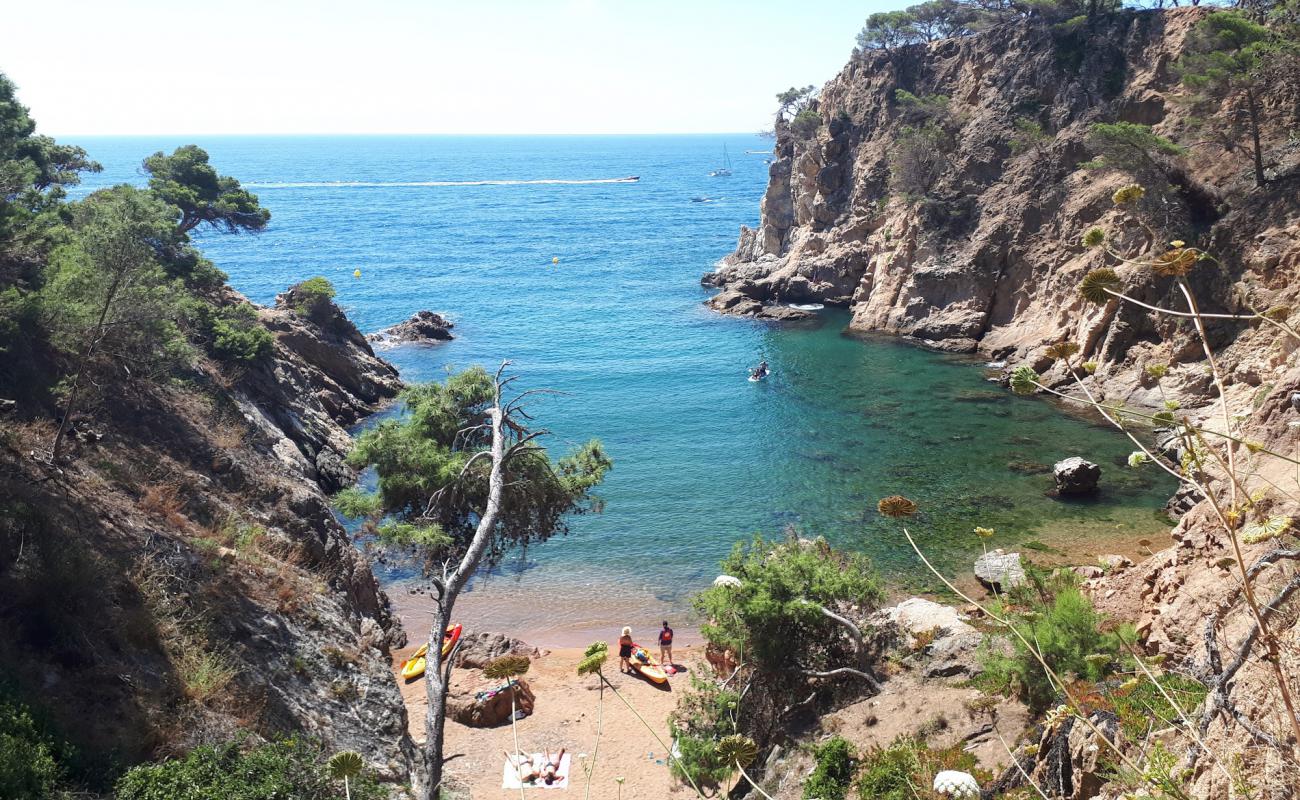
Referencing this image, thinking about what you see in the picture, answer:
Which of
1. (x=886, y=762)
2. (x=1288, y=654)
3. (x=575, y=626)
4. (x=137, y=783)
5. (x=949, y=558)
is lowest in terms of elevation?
(x=575, y=626)

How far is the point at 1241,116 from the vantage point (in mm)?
36469

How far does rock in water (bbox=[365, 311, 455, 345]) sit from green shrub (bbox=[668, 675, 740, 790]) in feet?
128

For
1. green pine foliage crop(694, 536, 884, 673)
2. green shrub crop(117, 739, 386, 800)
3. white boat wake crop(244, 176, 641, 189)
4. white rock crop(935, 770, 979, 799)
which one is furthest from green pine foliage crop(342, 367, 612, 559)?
white boat wake crop(244, 176, 641, 189)

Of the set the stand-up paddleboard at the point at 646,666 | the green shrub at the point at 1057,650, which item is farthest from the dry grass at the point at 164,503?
the green shrub at the point at 1057,650

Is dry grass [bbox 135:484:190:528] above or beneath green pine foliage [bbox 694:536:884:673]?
A: above

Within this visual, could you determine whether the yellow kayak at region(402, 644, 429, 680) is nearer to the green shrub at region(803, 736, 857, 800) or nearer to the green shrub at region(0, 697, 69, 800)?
the green shrub at region(0, 697, 69, 800)

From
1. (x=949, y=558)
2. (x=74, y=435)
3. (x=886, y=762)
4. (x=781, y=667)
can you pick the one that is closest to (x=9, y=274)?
(x=74, y=435)

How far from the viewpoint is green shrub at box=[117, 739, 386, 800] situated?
32.3 ft

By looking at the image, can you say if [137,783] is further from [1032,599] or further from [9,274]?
[9,274]

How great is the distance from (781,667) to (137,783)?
1022 centimetres

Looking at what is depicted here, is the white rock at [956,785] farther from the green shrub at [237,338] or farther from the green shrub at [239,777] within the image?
the green shrub at [237,338]

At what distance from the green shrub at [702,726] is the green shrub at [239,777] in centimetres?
465

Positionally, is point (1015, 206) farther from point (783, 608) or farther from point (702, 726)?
point (702, 726)

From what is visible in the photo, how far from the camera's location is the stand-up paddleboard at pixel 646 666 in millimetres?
19844
